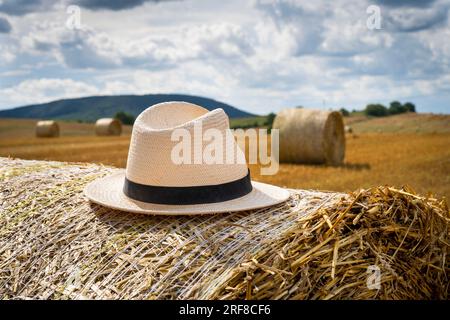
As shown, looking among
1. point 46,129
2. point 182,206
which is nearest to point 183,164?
point 182,206

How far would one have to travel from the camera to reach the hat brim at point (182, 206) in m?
2.88

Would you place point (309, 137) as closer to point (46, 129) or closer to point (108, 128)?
point (108, 128)

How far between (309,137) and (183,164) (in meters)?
9.63

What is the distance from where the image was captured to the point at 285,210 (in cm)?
303

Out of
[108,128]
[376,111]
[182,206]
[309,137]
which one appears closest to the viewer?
[182,206]

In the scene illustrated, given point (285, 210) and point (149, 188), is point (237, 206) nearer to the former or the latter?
point (285, 210)

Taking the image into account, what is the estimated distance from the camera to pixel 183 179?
2977 mm

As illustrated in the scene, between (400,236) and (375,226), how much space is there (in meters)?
0.18

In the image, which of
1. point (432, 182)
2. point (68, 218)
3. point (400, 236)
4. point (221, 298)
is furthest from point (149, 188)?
point (432, 182)

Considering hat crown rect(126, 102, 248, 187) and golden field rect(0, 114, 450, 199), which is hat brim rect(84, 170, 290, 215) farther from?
golden field rect(0, 114, 450, 199)

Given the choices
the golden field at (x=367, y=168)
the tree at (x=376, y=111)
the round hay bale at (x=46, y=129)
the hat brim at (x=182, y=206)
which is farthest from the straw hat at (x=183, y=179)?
the tree at (x=376, y=111)

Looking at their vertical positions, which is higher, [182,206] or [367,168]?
[182,206]

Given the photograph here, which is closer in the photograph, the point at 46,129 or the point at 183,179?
the point at 183,179
